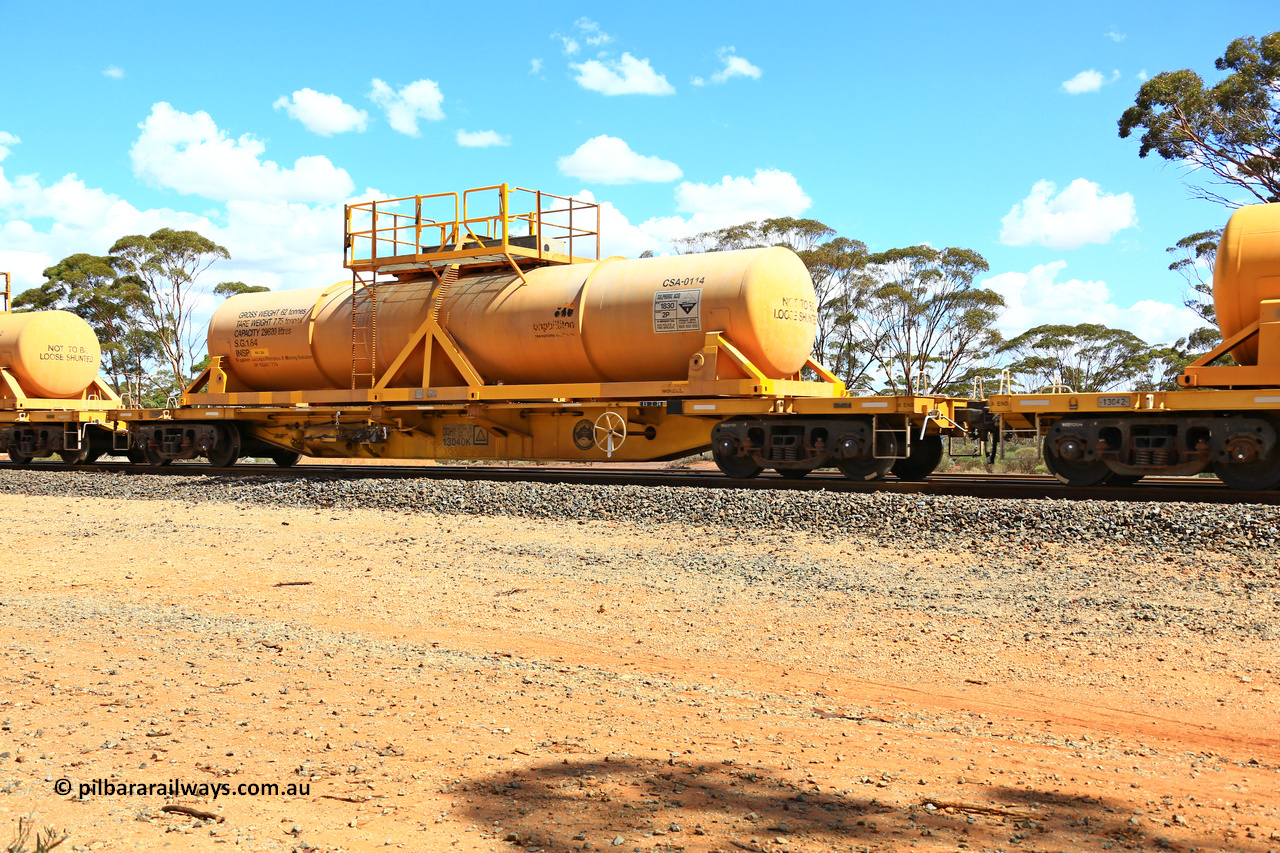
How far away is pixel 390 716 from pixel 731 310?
10.2 metres

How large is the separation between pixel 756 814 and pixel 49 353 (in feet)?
82.9

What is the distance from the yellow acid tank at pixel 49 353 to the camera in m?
24.0

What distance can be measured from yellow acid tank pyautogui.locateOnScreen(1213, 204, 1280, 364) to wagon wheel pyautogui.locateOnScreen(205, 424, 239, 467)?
1735 cm

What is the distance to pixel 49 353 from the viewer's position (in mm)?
24484

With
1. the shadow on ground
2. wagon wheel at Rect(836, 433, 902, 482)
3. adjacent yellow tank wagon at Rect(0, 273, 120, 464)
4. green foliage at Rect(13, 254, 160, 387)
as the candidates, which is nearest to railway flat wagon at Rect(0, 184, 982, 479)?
wagon wheel at Rect(836, 433, 902, 482)

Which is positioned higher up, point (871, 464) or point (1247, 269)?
point (1247, 269)

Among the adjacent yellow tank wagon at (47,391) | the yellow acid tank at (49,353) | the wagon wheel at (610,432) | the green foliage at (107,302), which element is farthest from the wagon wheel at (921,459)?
the green foliage at (107,302)

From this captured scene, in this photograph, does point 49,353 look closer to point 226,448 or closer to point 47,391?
point 47,391

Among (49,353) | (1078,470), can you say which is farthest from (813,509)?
(49,353)

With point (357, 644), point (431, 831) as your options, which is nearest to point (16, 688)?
point (357, 644)

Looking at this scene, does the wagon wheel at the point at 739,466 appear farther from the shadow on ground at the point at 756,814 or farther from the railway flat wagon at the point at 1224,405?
the shadow on ground at the point at 756,814

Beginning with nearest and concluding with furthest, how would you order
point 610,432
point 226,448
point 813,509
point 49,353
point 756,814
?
1. point 756,814
2. point 813,509
3. point 610,432
4. point 226,448
5. point 49,353

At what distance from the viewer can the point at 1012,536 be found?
10.5 m

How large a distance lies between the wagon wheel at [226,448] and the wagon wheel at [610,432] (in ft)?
28.3
